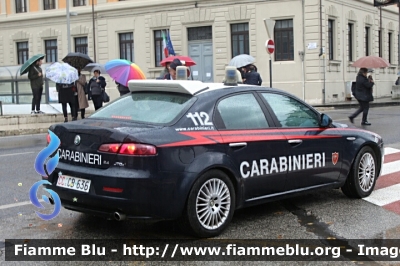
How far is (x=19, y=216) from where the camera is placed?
627 cm

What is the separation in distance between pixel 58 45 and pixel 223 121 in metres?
34.6

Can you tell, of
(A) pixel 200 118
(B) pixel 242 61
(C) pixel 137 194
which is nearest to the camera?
(C) pixel 137 194

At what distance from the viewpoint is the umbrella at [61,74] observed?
16.3 m

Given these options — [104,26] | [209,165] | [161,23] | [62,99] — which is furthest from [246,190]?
[104,26]

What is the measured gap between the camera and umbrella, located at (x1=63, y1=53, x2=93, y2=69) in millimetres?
21219

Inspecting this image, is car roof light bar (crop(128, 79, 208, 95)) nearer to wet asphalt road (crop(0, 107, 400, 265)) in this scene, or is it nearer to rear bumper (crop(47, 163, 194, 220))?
rear bumper (crop(47, 163, 194, 220))

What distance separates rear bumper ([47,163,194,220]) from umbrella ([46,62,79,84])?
457 inches

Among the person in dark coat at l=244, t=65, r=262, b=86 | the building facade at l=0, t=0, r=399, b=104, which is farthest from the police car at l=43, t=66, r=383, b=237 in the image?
the building facade at l=0, t=0, r=399, b=104

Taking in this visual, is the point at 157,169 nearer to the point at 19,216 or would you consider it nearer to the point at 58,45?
the point at 19,216

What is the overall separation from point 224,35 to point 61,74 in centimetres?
1757

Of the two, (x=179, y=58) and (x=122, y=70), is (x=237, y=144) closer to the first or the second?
(x=122, y=70)

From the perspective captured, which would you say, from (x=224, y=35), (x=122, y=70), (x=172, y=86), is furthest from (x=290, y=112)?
(x=224, y=35)

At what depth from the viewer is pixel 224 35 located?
32688 millimetres

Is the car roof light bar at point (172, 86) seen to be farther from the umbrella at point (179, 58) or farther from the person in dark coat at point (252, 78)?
the person in dark coat at point (252, 78)
